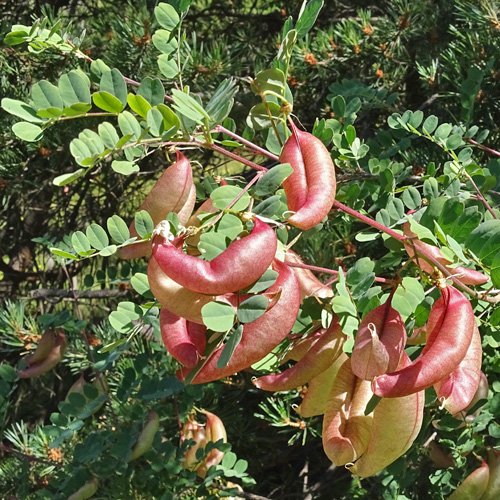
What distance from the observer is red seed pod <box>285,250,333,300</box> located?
49 cm

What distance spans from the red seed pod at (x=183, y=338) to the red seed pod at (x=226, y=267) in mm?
58

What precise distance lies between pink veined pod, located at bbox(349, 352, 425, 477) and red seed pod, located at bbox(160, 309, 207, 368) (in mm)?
124

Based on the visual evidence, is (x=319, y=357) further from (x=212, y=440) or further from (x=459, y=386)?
(x=212, y=440)

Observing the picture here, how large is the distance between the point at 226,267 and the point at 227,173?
0.47 metres

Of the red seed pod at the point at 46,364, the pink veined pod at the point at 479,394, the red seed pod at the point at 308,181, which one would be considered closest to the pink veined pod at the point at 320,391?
the red seed pod at the point at 308,181

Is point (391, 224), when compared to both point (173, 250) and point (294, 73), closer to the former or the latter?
point (173, 250)

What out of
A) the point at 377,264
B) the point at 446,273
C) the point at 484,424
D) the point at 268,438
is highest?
the point at 446,273

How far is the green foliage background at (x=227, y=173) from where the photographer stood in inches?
33.0

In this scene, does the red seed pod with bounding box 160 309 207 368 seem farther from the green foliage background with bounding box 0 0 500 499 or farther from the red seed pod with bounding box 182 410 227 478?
the red seed pod with bounding box 182 410 227 478

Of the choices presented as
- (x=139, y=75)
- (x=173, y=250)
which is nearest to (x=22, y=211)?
(x=139, y=75)

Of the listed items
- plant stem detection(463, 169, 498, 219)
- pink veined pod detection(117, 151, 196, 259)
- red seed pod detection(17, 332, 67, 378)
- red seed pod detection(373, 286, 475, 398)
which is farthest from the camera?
red seed pod detection(17, 332, 67, 378)

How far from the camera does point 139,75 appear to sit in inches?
43.6

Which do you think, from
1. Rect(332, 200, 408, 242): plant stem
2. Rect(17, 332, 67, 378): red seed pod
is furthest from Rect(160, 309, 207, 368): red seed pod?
Rect(17, 332, 67, 378): red seed pod

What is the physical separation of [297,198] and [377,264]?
0.19 m
